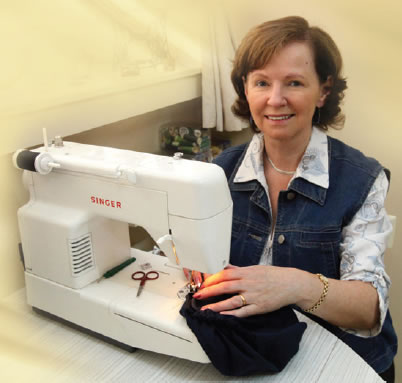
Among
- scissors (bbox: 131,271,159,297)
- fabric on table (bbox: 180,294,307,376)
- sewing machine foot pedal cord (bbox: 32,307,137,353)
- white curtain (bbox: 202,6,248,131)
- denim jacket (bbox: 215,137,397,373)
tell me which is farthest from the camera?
white curtain (bbox: 202,6,248,131)

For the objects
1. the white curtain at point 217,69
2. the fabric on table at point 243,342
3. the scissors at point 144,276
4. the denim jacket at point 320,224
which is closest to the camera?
the fabric on table at point 243,342

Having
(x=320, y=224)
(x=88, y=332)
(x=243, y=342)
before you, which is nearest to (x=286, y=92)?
(x=320, y=224)

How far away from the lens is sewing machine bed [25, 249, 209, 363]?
33.5 inches

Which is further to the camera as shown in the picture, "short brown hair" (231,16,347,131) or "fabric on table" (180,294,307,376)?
"short brown hair" (231,16,347,131)

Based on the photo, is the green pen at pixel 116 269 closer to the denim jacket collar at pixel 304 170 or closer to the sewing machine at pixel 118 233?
the sewing machine at pixel 118 233

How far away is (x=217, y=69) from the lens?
5.73 feet

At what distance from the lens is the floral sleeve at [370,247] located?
3.30ft

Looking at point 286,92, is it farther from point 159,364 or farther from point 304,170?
point 159,364

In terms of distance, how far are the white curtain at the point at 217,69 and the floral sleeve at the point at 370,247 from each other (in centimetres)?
74

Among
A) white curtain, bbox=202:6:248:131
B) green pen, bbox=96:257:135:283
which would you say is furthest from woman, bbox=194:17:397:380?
white curtain, bbox=202:6:248:131

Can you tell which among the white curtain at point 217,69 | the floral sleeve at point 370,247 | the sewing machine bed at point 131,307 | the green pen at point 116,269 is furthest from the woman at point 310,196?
the white curtain at point 217,69

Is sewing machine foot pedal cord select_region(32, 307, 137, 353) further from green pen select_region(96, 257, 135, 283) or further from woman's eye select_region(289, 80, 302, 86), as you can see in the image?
woman's eye select_region(289, 80, 302, 86)

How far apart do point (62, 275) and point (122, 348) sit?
21cm

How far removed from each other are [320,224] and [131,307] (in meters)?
0.53
